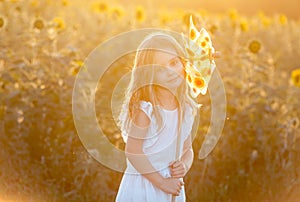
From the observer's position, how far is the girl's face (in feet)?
14.2

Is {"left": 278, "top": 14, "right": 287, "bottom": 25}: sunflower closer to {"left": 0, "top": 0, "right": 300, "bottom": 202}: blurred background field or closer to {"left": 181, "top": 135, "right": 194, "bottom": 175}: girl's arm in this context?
{"left": 0, "top": 0, "right": 300, "bottom": 202}: blurred background field

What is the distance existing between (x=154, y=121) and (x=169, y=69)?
0.93 ft

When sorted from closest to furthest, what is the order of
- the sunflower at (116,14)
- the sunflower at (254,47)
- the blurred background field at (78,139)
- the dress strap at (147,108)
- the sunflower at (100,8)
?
the dress strap at (147,108)
the blurred background field at (78,139)
the sunflower at (254,47)
the sunflower at (116,14)
the sunflower at (100,8)

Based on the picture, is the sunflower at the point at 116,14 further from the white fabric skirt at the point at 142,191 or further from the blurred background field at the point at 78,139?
the white fabric skirt at the point at 142,191

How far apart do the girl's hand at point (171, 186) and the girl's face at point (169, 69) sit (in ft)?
1.59

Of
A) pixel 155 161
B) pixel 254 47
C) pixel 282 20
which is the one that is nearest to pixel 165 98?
pixel 155 161

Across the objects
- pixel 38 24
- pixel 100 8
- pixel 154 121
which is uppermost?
pixel 100 8

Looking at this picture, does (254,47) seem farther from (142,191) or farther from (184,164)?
(142,191)

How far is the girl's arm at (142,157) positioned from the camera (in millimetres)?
4285

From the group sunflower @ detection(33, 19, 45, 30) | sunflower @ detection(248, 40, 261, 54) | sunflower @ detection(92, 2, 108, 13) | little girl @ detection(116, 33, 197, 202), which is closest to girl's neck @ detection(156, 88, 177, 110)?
little girl @ detection(116, 33, 197, 202)

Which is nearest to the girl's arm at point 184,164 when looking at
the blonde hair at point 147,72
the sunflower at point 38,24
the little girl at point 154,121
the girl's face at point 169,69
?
the little girl at point 154,121

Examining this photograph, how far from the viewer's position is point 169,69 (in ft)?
14.2

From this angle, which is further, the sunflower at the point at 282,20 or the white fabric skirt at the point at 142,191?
the sunflower at the point at 282,20

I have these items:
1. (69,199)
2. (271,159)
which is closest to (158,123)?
(69,199)
